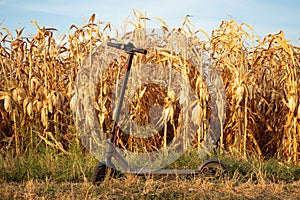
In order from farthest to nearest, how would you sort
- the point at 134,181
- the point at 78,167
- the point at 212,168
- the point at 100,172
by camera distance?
the point at 78,167
the point at 212,168
the point at 100,172
the point at 134,181

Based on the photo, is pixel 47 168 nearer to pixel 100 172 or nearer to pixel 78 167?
pixel 78 167

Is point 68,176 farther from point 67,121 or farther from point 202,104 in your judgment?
point 202,104

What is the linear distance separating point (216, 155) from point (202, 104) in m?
0.55

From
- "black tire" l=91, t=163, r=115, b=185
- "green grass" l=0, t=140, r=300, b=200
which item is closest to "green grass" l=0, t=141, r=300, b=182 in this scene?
"green grass" l=0, t=140, r=300, b=200

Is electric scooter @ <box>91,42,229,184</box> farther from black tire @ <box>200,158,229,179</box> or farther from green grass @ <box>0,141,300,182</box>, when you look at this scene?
green grass @ <box>0,141,300,182</box>

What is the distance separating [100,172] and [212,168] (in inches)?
40.0

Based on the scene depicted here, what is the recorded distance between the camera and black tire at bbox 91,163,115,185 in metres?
3.96

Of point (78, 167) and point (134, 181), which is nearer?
point (134, 181)

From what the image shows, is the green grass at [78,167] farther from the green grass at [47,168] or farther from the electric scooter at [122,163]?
the electric scooter at [122,163]

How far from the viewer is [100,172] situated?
13.1 feet

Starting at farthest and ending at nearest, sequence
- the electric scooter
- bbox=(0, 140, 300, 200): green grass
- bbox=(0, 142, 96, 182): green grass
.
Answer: bbox=(0, 142, 96, 182): green grass → the electric scooter → bbox=(0, 140, 300, 200): green grass

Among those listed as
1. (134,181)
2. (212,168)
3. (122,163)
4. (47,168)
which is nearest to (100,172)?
(122,163)

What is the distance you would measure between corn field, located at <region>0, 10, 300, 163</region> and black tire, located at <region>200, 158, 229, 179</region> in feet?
1.89

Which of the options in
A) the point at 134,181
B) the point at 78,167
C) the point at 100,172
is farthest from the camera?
the point at 78,167
